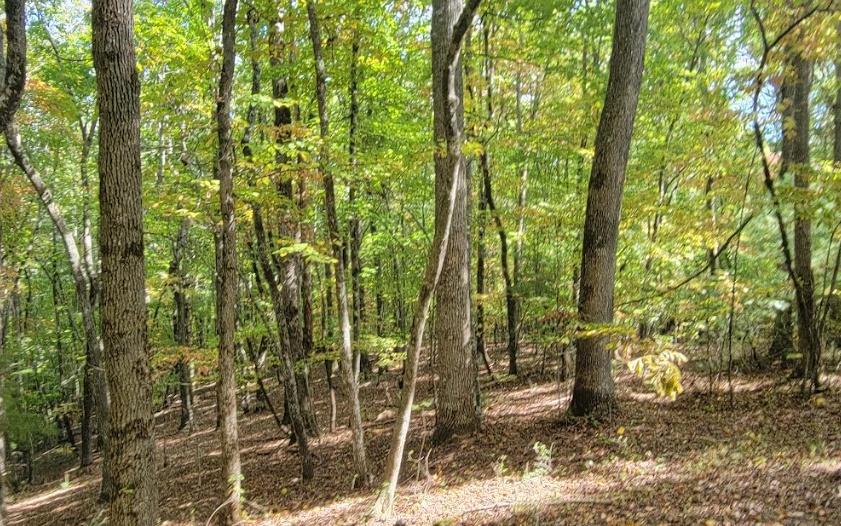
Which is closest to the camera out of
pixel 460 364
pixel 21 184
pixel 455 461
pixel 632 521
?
pixel 632 521

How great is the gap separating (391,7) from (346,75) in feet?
9.26

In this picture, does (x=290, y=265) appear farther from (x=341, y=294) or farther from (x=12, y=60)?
(x=12, y=60)

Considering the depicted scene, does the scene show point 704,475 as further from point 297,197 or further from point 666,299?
point 297,197

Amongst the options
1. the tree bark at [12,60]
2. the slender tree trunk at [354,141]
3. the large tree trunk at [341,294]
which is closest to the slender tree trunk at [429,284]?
the large tree trunk at [341,294]

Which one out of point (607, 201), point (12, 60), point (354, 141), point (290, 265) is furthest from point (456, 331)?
point (12, 60)

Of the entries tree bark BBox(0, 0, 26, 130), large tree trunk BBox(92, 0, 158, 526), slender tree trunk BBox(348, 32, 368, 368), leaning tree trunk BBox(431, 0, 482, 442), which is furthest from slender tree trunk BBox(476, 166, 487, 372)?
tree bark BBox(0, 0, 26, 130)

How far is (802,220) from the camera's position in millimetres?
7602

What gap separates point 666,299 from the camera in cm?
803

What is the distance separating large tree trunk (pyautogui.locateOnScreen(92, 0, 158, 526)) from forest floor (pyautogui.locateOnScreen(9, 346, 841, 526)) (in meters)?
2.41

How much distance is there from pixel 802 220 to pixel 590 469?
5.07m

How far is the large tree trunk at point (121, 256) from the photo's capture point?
4379 millimetres

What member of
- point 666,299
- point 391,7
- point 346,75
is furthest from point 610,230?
point 391,7

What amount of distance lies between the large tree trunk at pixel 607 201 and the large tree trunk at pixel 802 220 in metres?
2.01

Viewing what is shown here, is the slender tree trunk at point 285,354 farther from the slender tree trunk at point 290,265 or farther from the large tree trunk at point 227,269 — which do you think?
the large tree trunk at point 227,269
